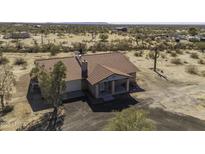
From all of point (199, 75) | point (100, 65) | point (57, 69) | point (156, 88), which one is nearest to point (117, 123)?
point (57, 69)

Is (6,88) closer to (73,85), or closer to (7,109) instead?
(7,109)

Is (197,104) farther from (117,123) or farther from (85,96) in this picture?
(117,123)

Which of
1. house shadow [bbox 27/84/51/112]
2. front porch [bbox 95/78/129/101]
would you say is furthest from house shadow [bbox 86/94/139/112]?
house shadow [bbox 27/84/51/112]

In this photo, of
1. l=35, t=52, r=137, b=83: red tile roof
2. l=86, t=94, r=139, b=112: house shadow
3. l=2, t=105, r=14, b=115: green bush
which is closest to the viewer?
l=2, t=105, r=14, b=115: green bush

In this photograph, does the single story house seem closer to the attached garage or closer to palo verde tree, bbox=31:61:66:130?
the attached garage

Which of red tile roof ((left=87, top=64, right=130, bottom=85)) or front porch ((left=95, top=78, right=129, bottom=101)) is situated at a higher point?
red tile roof ((left=87, top=64, right=130, bottom=85))

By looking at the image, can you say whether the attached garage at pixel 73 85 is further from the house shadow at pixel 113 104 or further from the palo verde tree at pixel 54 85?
the palo verde tree at pixel 54 85

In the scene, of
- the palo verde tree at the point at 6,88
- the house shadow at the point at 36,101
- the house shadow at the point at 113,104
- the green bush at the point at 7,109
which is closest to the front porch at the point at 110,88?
the house shadow at the point at 113,104

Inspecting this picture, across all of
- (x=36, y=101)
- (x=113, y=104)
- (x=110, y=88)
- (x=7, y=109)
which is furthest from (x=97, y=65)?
(x=7, y=109)
